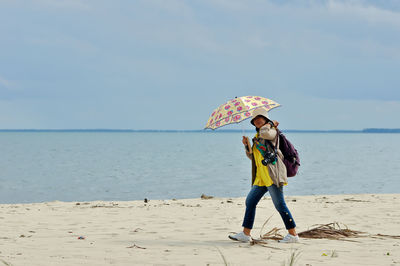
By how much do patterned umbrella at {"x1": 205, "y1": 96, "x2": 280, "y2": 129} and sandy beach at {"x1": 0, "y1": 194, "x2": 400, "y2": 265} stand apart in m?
1.69

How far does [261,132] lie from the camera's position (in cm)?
616

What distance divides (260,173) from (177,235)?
2.03m

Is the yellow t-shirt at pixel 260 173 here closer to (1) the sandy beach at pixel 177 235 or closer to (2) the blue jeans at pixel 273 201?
(2) the blue jeans at pixel 273 201

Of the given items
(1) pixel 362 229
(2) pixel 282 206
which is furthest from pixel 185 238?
(1) pixel 362 229

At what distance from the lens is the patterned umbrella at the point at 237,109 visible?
6.37 meters

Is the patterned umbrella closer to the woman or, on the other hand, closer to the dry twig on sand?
the woman

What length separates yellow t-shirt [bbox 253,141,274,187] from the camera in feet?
20.7

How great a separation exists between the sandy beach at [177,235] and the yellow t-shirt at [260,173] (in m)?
0.86

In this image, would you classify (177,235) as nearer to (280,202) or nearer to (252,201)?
(252,201)

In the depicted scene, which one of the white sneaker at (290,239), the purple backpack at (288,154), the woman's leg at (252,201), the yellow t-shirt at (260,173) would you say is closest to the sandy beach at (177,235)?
the white sneaker at (290,239)

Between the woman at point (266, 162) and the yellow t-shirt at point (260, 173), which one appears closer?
the woman at point (266, 162)

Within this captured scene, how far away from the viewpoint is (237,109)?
6.45m

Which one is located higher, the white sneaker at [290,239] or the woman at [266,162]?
the woman at [266,162]

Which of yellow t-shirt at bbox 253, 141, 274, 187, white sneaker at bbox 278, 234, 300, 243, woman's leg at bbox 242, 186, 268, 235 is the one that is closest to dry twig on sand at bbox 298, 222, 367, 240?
white sneaker at bbox 278, 234, 300, 243
